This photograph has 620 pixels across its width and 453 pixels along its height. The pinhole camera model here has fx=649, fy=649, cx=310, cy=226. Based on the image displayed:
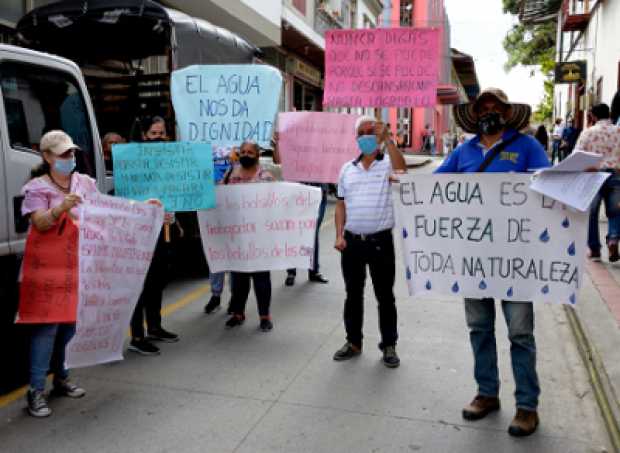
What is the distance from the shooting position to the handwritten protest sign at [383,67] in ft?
21.8

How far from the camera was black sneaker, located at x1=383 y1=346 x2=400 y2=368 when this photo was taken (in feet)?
15.6

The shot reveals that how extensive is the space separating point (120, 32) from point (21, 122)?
182 inches

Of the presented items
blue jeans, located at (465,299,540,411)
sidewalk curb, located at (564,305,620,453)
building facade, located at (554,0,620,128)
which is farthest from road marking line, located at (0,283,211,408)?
building facade, located at (554,0,620,128)

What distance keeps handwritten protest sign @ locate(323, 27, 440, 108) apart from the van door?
A: 9.11 ft

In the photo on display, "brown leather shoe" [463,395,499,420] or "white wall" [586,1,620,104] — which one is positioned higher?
"white wall" [586,1,620,104]

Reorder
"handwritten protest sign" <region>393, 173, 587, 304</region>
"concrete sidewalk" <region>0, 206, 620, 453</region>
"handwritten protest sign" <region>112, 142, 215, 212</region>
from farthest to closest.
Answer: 1. "handwritten protest sign" <region>112, 142, 215, 212</region>
2. "handwritten protest sign" <region>393, 173, 587, 304</region>
3. "concrete sidewalk" <region>0, 206, 620, 453</region>

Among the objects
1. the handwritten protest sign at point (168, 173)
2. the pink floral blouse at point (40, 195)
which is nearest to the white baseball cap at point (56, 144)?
the pink floral blouse at point (40, 195)

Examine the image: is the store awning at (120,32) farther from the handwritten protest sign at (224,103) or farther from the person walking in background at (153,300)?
the person walking in background at (153,300)

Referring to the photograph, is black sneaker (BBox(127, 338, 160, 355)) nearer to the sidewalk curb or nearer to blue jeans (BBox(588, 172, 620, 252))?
the sidewalk curb

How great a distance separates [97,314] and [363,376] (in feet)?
6.11

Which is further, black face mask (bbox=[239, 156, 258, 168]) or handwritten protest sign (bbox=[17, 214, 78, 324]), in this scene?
black face mask (bbox=[239, 156, 258, 168])

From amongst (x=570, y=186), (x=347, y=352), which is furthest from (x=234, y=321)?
(x=570, y=186)

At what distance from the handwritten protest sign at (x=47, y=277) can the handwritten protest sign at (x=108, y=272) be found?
0.23 metres

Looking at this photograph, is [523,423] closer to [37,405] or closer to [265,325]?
[265,325]
